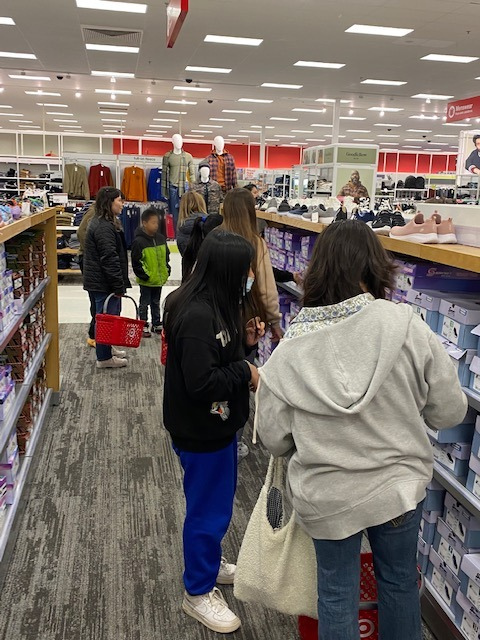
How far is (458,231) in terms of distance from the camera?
2412mm

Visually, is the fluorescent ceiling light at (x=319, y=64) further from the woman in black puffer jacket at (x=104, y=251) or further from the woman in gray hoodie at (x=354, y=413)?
the woman in gray hoodie at (x=354, y=413)

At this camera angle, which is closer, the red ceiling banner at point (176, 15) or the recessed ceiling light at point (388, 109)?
the red ceiling banner at point (176, 15)

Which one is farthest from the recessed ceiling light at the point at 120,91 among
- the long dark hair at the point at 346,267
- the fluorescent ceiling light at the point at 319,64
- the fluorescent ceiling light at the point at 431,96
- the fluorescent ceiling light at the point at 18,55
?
the long dark hair at the point at 346,267

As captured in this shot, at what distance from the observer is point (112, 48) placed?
34.7 ft

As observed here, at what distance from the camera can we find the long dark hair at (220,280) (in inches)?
81.7

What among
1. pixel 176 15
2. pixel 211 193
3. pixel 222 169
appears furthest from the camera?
pixel 222 169

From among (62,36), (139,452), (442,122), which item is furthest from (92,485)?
(442,122)

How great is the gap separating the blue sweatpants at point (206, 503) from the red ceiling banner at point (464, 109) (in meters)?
12.8

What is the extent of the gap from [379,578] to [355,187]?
Result: 25.0 ft

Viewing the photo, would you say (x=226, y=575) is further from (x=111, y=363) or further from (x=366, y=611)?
(x=111, y=363)

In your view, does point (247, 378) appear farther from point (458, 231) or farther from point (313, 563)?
point (458, 231)

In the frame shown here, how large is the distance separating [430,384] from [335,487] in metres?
0.36

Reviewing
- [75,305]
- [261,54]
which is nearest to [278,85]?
[261,54]

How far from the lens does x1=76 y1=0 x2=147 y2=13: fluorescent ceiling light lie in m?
8.04
